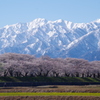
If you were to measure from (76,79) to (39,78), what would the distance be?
1359cm

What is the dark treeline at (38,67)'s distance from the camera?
95000mm

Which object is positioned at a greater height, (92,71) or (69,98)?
(92,71)

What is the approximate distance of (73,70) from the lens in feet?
364

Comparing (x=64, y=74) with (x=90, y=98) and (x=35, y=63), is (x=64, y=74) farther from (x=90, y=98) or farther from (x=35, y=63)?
(x=90, y=98)

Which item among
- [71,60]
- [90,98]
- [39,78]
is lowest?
[90,98]

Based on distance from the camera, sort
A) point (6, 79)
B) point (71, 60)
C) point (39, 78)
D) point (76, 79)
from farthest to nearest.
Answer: point (71, 60) → point (76, 79) → point (39, 78) → point (6, 79)

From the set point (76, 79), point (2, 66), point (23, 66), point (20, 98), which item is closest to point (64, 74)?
point (76, 79)

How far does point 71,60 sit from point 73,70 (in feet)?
48.7

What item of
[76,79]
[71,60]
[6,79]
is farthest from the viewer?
[71,60]

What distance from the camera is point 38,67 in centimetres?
10244

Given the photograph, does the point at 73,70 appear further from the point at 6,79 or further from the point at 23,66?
the point at 6,79

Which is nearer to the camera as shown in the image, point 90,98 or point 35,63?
point 90,98

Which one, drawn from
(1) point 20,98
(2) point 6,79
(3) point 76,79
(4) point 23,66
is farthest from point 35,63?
(1) point 20,98

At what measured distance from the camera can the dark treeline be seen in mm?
95000
